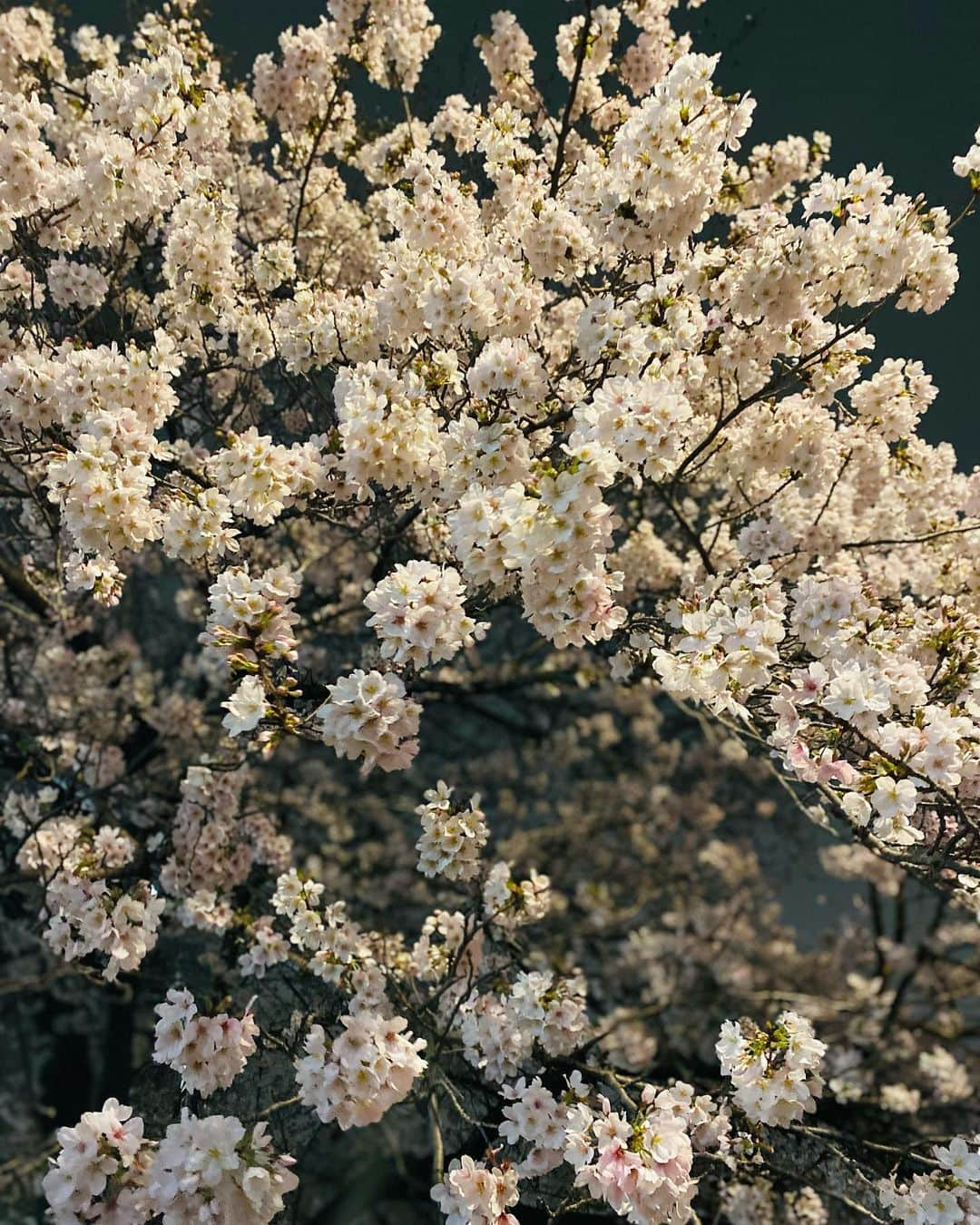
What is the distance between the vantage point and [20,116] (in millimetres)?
3125

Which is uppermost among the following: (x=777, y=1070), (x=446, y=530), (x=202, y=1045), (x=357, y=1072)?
(x=446, y=530)

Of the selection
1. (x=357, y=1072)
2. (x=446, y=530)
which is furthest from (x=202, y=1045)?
(x=446, y=530)

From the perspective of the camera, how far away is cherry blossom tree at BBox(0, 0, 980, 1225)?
2592 mm

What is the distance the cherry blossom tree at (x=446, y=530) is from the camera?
2592 mm

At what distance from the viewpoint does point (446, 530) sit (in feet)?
12.3

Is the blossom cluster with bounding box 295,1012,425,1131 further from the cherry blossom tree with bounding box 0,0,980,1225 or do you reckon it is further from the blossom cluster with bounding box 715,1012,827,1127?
the blossom cluster with bounding box 715,1012,827,1127

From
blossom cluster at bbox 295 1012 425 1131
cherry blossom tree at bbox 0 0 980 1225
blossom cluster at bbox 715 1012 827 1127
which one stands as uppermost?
cherry blossom tree at bbox 0 0 980 1225

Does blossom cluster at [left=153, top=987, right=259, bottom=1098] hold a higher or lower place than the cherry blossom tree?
lower

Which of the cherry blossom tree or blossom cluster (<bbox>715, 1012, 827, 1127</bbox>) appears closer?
the cherry blossom tree

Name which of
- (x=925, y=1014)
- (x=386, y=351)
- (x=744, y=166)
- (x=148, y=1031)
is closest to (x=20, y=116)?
(x=386, y=351)

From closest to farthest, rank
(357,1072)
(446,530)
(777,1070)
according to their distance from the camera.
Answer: (357,1072)
(777,1070)
(446,530)

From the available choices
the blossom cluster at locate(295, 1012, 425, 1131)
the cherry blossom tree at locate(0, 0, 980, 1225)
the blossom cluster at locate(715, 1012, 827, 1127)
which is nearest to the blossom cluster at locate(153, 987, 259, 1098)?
the cherry blossom tree at locate(0, 0, 980, 1225)

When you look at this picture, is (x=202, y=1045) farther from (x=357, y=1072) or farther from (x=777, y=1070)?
(x=777, y=1070)

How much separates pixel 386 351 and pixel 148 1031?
27.0 ft
